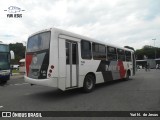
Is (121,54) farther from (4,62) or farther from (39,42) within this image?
(4,62)

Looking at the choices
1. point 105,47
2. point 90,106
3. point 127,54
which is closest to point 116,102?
point 90,106

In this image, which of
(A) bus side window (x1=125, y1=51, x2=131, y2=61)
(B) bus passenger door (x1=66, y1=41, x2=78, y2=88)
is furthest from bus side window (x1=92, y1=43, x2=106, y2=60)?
(A) bus side window (x1=125, y1=51, x2=131, y2=61)

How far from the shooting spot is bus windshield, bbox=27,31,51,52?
970 centimetres

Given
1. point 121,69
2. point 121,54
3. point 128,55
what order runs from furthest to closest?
1. point 128,55
2. point 121,54
3. point 121,69

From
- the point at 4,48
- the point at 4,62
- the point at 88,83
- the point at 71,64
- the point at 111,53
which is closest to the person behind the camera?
the point at 71,64

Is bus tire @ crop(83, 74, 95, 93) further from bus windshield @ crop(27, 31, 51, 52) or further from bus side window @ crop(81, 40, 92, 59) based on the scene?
bus windshield @ crop(27, 31, 51, 52)

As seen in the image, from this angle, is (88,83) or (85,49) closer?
(85,49)

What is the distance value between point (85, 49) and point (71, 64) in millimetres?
1606

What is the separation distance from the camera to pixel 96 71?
12.4 meters

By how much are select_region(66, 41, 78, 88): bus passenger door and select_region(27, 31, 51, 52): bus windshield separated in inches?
38.6

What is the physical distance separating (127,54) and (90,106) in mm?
11081

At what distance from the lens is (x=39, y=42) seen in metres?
10.2

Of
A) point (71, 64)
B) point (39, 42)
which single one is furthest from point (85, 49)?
point (39, 42)

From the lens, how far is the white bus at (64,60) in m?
9.27
